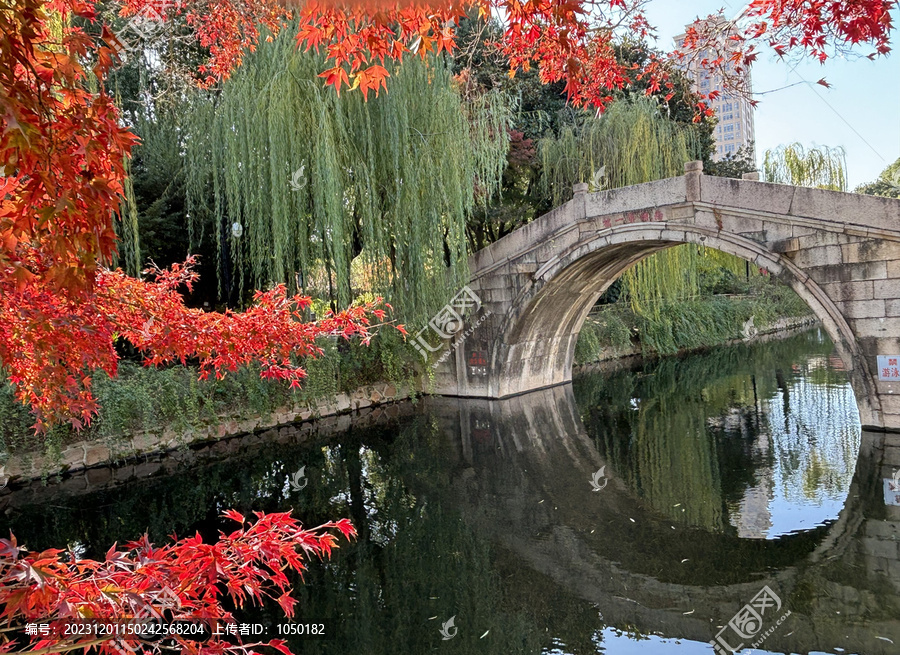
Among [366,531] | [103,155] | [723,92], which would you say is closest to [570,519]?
[366,531]

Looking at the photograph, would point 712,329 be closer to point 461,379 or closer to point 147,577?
point 461,379

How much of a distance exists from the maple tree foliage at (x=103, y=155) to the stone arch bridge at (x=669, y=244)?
104 inches

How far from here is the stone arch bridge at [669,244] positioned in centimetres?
644

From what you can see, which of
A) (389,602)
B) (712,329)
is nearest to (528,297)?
(389,602)

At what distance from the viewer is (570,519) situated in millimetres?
5082

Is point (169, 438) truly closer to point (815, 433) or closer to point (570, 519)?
point (570, 519)

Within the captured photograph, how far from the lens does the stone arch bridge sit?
21.1 feet

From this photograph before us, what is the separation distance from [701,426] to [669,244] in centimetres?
246

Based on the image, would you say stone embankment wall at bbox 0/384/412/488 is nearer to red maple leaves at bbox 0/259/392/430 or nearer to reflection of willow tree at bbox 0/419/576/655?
reflection of willow tree at bbox 0/419/576/655

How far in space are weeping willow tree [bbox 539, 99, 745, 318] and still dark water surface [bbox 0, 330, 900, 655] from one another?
275 centimetres

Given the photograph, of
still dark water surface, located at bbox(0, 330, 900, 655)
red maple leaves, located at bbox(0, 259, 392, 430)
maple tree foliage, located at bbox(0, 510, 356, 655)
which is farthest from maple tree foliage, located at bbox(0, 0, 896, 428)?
still dark water surface, located at bbox(0, 330, 900, 655)

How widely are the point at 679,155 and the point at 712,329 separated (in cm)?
589

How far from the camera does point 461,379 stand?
1048 cm

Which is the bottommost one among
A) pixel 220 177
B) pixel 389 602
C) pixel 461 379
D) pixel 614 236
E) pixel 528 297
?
pixel 389 602
